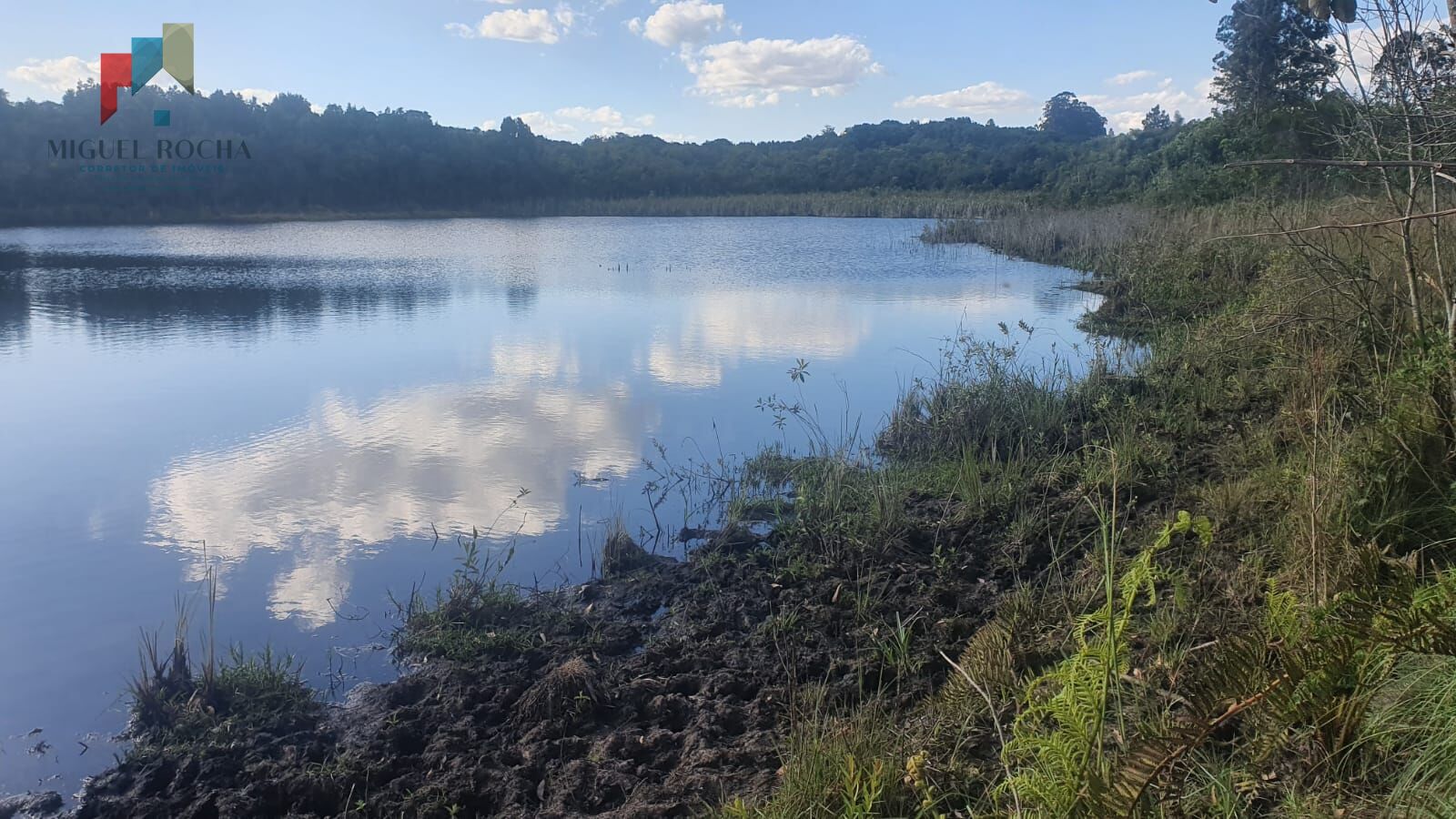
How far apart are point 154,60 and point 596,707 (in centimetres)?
2791

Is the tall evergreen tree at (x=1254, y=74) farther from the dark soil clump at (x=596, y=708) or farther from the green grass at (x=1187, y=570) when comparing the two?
the dark soil clump at (x=596, y=708)

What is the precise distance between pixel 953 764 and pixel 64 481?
6299 mm

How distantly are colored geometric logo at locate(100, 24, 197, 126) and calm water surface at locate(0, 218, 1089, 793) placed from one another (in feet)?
24.0

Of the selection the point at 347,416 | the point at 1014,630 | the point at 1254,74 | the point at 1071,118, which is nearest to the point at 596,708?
the point at 1014,630

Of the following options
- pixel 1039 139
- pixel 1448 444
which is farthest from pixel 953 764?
pixel 1039 139

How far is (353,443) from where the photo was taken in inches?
289

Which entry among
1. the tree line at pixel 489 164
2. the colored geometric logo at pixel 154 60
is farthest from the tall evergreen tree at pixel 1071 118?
the colored geometric logo at pixel 154 60

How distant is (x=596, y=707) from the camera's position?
3582 millimetres

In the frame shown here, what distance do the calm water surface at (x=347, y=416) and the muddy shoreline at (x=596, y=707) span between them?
0.40m

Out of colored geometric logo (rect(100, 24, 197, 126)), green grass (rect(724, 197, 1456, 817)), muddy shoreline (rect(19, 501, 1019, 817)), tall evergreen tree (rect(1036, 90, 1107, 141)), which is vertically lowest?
muddy shoreline (rect(19, 501, 1019, 817))

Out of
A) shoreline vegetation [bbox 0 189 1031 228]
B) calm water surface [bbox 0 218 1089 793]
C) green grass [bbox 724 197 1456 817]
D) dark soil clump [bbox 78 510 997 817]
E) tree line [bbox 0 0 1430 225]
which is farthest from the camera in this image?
shoreline vegetation [bbox 0 189 1031 228]

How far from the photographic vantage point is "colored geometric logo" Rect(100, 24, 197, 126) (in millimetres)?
23531

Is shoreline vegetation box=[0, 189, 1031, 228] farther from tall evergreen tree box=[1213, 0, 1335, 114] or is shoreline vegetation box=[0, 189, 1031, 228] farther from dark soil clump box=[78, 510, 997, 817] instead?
dark soil clump box=[78, 510, 997, 817]

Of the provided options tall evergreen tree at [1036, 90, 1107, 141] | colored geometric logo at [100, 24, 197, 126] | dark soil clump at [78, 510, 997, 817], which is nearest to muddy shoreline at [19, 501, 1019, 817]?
dark soil clump at [78, 510, 997, 817]
